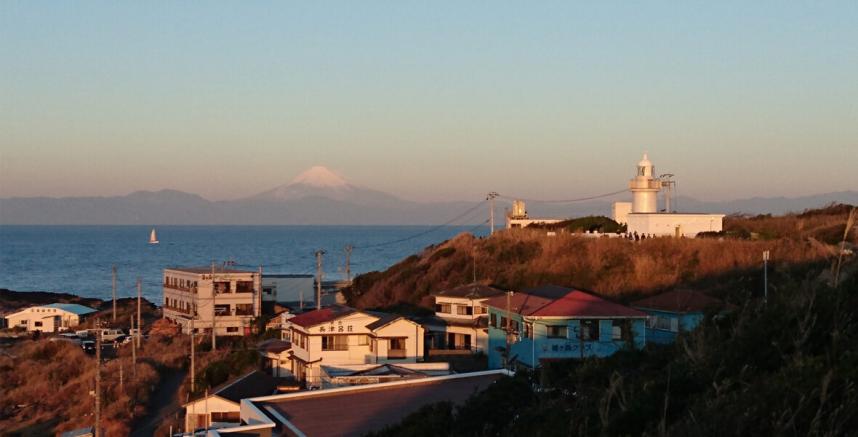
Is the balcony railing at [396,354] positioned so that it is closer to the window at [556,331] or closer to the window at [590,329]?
the window at [556,331]

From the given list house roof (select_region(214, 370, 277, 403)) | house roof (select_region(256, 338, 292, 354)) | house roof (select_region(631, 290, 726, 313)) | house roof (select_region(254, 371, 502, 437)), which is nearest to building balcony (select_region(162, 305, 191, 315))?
house roof (select_region(256, 338, 292, 354))

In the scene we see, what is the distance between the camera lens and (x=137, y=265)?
99000 mm

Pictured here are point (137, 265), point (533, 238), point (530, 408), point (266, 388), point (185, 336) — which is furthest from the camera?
point (137, 265)

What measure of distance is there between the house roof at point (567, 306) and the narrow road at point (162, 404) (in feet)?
29.5

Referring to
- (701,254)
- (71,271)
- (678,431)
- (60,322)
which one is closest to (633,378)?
(678,431)

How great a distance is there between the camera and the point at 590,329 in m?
22.5

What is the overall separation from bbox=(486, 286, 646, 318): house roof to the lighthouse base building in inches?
453

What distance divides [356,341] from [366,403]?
1040cm

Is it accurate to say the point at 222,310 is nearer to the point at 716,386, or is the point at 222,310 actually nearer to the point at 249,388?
the point at 249,388

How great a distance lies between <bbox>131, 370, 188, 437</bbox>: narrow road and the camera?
771 inches

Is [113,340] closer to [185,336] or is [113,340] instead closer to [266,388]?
[185,336]

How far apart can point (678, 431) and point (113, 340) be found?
1283 inches

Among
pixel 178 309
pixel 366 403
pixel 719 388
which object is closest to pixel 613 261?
pixel 178 309

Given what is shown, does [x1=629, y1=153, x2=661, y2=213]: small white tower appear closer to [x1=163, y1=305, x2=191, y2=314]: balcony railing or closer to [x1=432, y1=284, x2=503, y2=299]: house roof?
[x1=432, y1=284, x2=503, y2=299]: house roof
